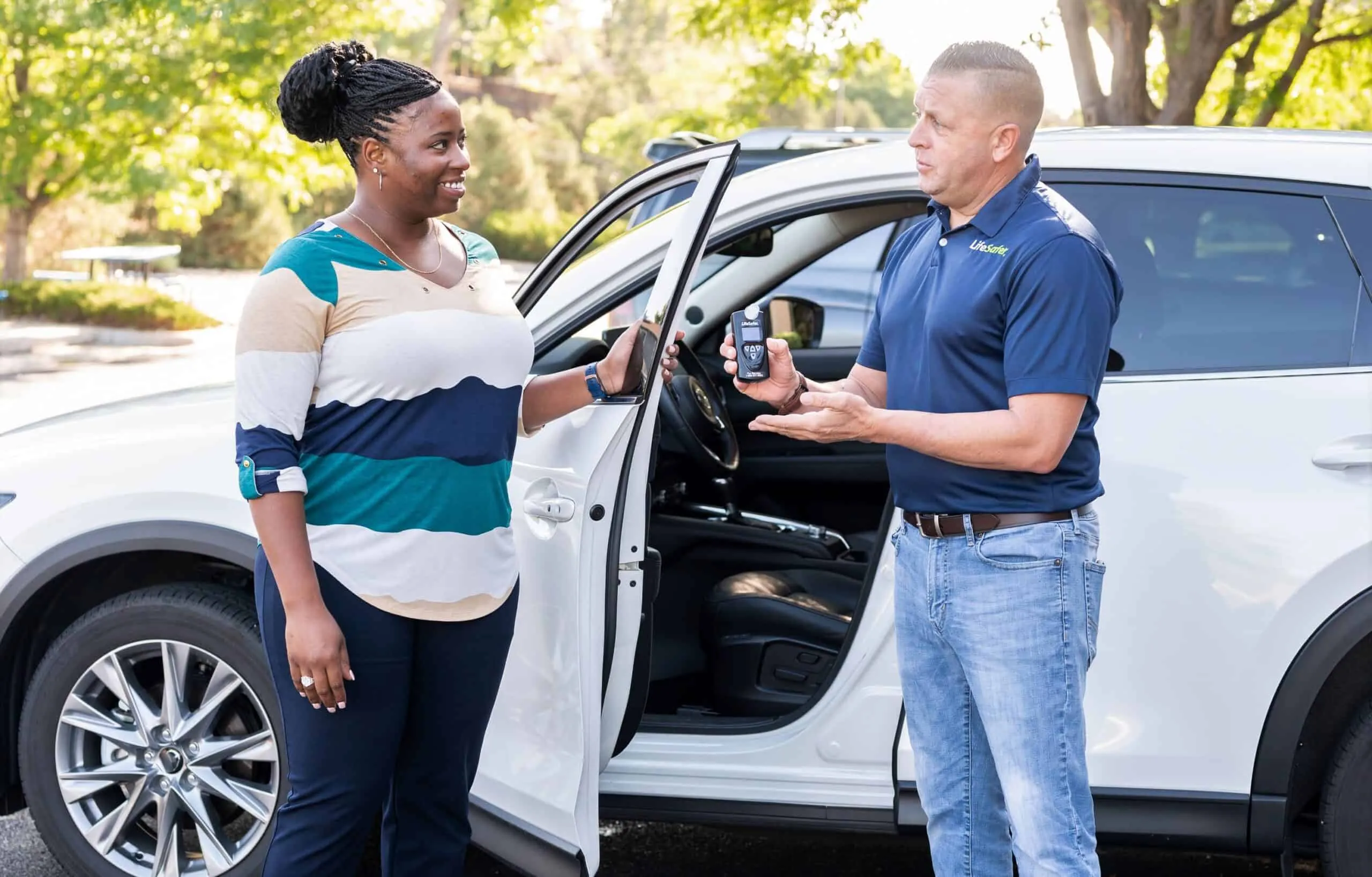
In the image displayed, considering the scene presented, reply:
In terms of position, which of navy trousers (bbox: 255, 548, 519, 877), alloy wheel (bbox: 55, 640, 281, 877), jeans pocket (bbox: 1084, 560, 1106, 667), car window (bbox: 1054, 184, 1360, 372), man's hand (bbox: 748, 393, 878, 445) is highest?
car window (bbox: 1054, 184, 1360, 372)

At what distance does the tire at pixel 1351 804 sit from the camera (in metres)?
2.88

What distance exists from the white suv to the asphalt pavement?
21.1 inches

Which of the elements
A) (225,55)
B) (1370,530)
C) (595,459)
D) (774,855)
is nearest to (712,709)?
(774,855)

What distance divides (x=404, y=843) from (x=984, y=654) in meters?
1.12

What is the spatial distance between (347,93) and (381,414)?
0.54 m

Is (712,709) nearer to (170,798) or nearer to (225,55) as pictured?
(170,798)

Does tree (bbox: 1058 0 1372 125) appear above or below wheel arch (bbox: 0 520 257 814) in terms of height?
above

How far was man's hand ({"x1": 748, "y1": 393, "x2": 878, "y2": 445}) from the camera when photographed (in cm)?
230

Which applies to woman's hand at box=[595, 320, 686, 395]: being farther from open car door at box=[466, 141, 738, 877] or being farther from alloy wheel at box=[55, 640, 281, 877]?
alloy wheel at box=[55, 640, 281, 877]

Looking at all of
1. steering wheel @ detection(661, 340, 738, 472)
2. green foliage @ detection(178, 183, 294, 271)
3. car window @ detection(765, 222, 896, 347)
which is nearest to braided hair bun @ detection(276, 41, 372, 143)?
steering wheel @ detection(661, 340, 738, 472)

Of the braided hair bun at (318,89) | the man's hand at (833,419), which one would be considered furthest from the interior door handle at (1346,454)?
the braided hair bun at (318,89)

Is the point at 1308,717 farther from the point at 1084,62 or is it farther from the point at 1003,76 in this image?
the point at 1084,62

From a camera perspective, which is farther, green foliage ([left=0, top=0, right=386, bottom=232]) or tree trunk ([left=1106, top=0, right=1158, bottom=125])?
green foliage ([left=0, top=0, right=386, bottom=232])

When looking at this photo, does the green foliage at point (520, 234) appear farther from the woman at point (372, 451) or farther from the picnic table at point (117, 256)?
the woman at point (372, 451)
